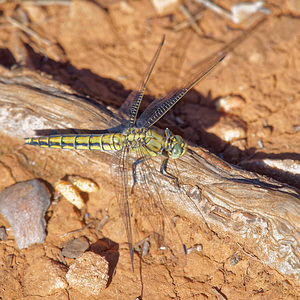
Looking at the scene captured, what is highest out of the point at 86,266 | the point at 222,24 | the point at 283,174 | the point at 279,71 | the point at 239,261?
the point at 222,24

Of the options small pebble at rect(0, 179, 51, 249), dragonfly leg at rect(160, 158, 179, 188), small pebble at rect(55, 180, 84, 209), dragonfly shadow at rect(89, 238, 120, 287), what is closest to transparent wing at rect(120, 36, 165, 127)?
dragonfly leg at rect(160, 158, 179, 188)

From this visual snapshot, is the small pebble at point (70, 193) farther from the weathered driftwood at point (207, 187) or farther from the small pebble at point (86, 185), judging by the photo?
the weathered driftwood at point (207, 187)

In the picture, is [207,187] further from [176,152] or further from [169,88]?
[169,88]

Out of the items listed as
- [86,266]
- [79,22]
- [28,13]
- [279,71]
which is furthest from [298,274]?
[28,13]

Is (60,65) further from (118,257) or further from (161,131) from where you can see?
(118,257)

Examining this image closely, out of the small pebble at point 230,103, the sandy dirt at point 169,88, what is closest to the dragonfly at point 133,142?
the sandy dirt at point 169,88

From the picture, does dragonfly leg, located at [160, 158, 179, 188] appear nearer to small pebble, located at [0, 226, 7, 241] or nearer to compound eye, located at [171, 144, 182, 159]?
compound eye, located at [171, 144, 182, 159]

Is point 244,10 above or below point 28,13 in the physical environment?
above
